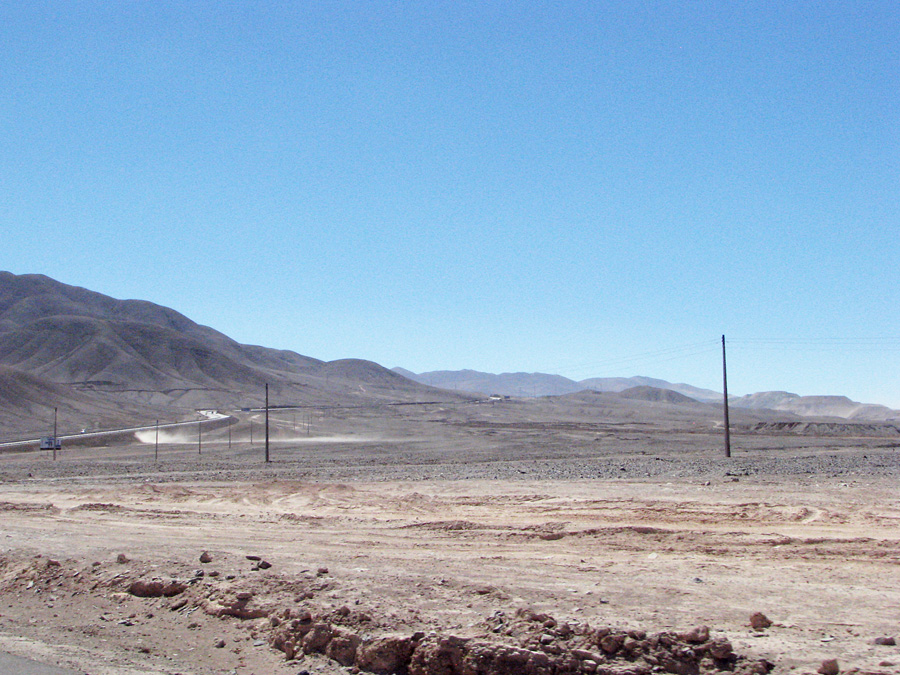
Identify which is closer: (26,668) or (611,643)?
(611,643)

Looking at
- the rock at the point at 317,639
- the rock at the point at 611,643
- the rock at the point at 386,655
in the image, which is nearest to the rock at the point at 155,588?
the rock at the point at 317,639

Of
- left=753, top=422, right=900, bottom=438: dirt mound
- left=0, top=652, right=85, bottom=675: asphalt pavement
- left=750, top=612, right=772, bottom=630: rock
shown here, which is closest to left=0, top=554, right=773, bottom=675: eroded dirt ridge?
left=750, top=612, right=772, bottom=630: rock

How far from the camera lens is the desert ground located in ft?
27.1

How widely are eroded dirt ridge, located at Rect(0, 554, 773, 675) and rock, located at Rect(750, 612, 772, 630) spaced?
0.87 m

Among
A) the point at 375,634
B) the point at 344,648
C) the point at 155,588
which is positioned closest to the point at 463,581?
the point at 375,634

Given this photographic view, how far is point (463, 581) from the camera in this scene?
10742 millimetres

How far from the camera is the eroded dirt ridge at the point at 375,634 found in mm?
7766

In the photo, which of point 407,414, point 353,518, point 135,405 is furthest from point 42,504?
point 135,405

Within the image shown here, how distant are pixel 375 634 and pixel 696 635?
11.5ft

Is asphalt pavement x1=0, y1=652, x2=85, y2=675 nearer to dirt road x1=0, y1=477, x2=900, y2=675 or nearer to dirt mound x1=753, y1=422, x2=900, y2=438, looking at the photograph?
dirt road x1=0, y1=477, x2=900, y2=675

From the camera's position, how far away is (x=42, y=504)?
976 inches

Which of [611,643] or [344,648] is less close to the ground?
[611,643]

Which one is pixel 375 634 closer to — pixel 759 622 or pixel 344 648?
pixel 344 648

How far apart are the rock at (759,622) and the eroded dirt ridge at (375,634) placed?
34.3 inches
